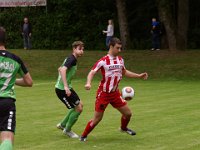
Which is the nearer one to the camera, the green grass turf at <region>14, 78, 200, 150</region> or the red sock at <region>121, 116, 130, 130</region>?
the green grass turf at <region>14, 78, 200, 150</region>

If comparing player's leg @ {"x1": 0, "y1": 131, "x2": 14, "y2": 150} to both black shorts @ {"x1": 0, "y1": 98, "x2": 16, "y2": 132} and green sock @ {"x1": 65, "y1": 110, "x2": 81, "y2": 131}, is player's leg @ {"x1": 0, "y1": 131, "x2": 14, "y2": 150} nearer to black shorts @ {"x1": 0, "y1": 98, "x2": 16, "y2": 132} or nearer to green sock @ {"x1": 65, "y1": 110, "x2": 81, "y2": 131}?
black shorts @ {"x1": 0, "y1": 98, "x2": 16, "y2": 132}

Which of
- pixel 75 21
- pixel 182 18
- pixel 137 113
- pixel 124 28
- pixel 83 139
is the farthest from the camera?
pixel 75 21

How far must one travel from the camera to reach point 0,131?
7.93 m

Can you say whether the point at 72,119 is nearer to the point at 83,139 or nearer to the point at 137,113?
the point at 83,139

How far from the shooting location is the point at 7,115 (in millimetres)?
7961

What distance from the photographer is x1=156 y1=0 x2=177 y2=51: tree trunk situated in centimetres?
3681

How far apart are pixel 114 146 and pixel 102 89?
1149mm

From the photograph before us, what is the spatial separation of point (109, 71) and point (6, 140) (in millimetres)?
4078

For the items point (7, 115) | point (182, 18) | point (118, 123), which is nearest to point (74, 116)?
point (118, 123)

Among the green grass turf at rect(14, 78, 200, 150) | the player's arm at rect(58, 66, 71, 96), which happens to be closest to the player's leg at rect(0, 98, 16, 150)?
the green grass turf at rect(14, 78, 200, 150)

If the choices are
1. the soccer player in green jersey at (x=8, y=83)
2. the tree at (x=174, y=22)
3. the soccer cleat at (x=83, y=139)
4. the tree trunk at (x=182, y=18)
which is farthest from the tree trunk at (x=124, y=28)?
the soccer player in green jersey at (x=8, y=83)

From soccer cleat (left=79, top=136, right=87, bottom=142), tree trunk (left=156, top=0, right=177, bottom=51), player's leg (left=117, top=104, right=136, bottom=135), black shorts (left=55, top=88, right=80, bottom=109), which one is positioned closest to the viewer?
soccer cleat (left=79, top=136, right=87, bottom=142)

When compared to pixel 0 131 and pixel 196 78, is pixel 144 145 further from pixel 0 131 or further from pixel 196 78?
pixel 196 78

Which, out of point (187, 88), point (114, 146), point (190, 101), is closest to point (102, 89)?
point (114, 146)
